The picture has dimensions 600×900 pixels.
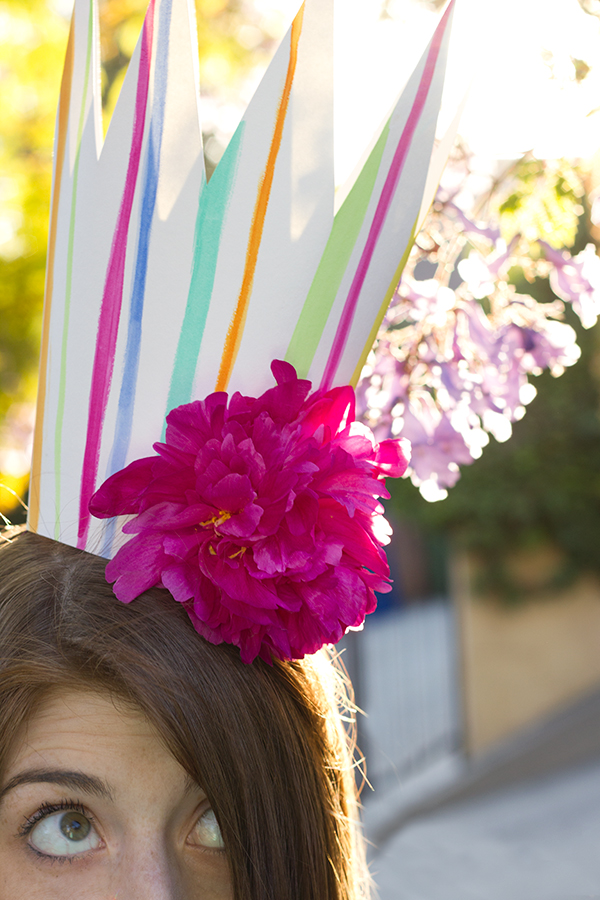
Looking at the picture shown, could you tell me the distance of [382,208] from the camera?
1.05 meters

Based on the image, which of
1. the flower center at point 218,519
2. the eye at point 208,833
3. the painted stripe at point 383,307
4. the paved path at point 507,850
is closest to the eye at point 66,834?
the eye at point 208,833

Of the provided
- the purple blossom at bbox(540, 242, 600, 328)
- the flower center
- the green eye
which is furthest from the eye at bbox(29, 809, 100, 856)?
the purple blossom at bbox(540, 242, 600, 328)

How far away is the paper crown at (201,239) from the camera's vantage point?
3.32 ft

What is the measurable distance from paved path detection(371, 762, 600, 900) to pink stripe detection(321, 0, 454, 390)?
244 centimetres

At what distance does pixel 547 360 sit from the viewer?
4.58ft

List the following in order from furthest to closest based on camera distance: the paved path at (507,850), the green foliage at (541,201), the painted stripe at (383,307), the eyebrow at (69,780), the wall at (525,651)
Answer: the wall at (525,651)
the paved path at (507,850)
the green foliage at (541,201)
the painted stripe at (383,307)
the eyebrow at (69,780)

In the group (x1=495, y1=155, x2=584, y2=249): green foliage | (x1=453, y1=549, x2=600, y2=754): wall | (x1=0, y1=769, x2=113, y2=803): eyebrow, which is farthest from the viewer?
(x1=453, y1=549, x2=600, y2=754): wall

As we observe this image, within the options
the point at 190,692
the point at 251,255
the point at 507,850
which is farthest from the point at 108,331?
the point at 507,850

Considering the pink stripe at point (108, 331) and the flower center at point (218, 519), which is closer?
the flower center at point (218, 519)

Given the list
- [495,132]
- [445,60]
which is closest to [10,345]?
[495,132]

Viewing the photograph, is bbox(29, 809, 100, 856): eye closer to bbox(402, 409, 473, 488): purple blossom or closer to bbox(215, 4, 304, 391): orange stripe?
bbox(215, 4, 304, 391): orange stripe

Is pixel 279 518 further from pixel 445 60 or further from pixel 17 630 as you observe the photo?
pixel 445 60

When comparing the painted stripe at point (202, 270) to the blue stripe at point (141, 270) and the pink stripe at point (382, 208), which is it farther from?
the pink stripe at point (382, 208)

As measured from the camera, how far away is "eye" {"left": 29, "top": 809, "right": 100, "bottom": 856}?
0.99 m
